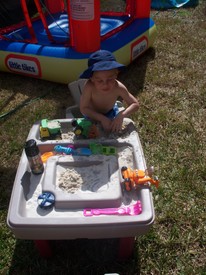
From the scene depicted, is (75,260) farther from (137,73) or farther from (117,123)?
(137,73)

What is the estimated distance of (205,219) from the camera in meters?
1.65

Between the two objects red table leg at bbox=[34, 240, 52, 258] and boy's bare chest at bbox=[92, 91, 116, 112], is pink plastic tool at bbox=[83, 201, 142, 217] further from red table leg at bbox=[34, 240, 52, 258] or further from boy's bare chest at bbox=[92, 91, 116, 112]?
boy's bare chest at bbox=[92, 91, 116, 112]

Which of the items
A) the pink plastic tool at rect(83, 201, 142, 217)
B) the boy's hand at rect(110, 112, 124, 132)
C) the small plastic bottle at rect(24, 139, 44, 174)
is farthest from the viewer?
the boy's hand at rect(110, 112, 124, 132)

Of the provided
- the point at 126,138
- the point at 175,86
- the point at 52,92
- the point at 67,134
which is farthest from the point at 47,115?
the point at 175,86

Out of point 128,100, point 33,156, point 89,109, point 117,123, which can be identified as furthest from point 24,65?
point 33,156

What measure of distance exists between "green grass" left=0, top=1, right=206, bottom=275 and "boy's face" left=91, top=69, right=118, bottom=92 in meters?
0.60

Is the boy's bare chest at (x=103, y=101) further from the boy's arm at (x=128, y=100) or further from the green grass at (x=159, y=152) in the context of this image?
the green grass at (x=159, y=152)

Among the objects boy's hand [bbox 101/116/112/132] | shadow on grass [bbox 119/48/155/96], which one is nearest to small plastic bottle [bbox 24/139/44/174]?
boy's hand [bbox 101/116/112/132]

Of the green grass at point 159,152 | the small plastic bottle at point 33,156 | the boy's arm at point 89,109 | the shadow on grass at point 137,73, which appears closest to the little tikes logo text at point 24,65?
the green grass at point 159,152

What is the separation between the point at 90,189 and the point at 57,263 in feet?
1.34

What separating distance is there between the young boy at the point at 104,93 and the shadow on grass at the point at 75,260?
2.14 feet

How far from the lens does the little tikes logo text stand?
9.23ft

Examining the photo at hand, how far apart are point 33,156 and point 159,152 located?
959 mm

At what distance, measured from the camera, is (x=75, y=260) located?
1498 mm
